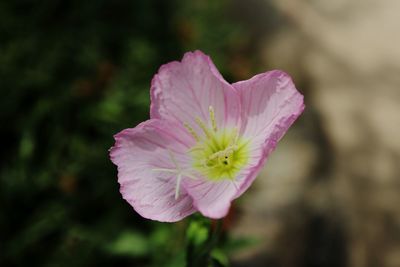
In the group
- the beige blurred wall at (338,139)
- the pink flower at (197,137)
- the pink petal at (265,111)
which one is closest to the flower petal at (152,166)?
the pink flower at (197,137)

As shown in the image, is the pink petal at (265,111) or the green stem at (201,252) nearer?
the pink petal at (265,111)

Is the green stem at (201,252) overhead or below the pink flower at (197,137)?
below

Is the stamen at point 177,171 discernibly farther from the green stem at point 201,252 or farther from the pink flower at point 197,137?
the green stem at point 201,252

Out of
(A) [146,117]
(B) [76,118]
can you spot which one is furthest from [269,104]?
(B) [76,118]

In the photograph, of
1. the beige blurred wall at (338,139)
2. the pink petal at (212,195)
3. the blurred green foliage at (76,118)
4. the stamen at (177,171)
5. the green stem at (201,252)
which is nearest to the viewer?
the pink petal at (212,195)

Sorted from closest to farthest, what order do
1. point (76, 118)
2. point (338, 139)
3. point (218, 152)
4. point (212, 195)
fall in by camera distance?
point (212, 195), point (218, 152), point (76, 118), point (338, 139)

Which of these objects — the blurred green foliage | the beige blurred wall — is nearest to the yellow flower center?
the blurred green foliage

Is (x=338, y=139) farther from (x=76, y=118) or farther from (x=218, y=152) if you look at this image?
(x=218, y=152)
